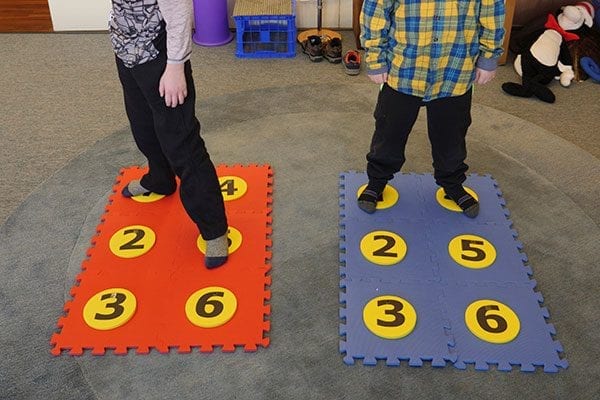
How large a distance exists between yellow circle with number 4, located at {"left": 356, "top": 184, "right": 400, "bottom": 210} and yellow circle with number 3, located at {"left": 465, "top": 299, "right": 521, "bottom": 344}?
44cm

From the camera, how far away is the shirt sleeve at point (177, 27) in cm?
125

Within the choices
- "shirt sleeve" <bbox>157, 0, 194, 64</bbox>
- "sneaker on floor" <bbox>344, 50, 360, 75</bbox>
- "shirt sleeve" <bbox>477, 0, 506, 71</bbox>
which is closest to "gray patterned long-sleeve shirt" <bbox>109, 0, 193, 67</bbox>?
"shirt sleeve" <bbox>157, 0, 194, 64</bbox>

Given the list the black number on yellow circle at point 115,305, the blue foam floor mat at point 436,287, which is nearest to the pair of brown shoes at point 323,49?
the blue foam floor mat at point 436,287

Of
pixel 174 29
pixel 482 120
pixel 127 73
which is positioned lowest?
pixel 482 120

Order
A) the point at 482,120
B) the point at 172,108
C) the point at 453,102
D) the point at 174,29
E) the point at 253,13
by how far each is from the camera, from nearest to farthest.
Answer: the point at 174,29 < the point at 172,108 < the point at 453,102 < the point at 482,120 < the point at 253,13

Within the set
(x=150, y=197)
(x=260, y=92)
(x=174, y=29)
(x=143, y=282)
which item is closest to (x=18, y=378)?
(x=143, y=282)

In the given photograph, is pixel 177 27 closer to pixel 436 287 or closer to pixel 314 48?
pixel 436 287

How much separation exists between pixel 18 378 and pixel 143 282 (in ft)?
1.25

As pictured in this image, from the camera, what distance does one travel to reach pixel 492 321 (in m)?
1.53

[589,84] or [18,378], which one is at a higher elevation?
[589,84]

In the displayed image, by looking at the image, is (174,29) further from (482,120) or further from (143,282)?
(482,120)

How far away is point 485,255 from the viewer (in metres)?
1.71

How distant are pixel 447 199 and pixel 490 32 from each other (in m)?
0.57

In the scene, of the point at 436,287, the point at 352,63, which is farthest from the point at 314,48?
the point at 436,287
